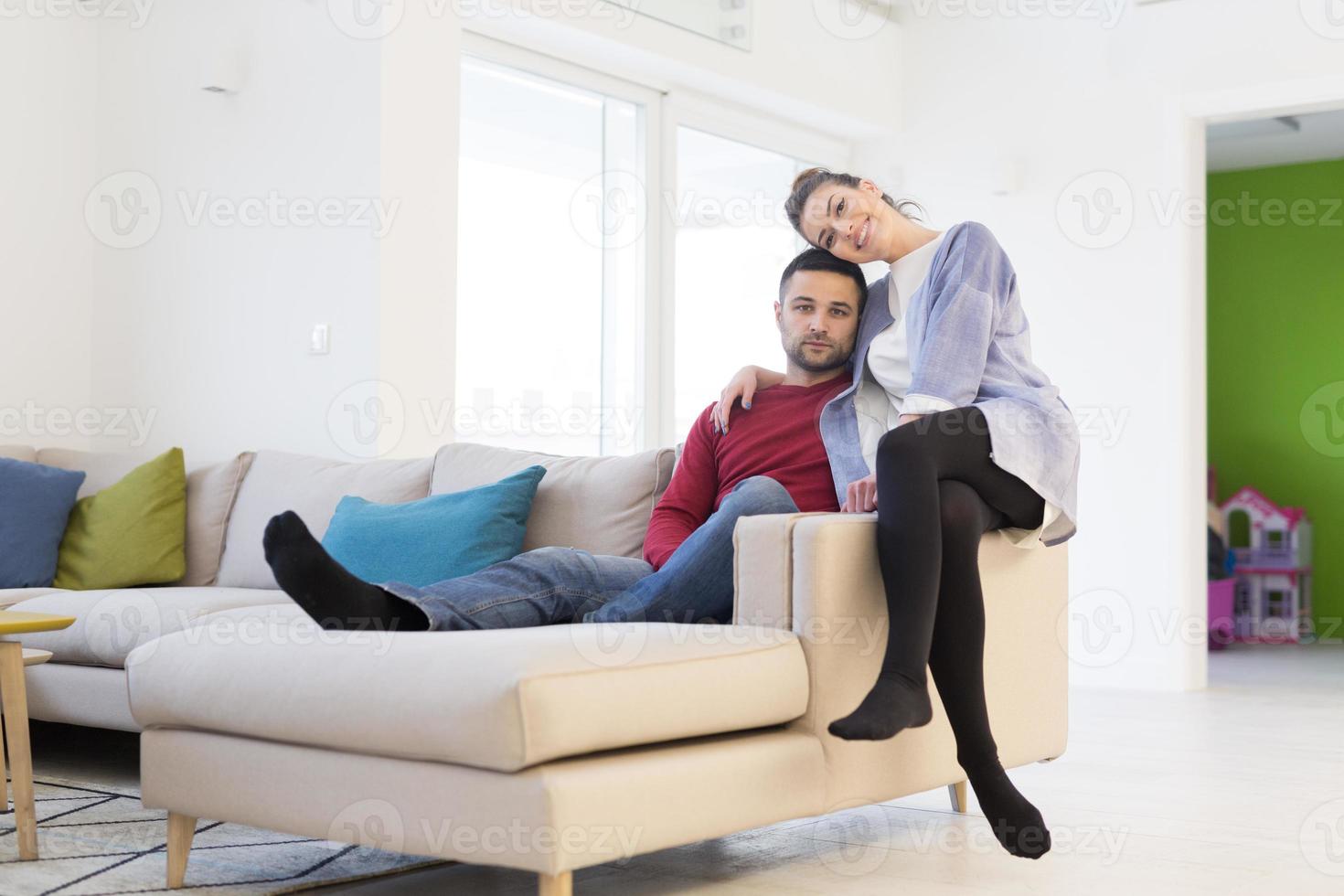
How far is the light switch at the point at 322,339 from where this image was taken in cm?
410

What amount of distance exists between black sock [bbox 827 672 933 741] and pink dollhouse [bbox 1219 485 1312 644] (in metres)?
5.62

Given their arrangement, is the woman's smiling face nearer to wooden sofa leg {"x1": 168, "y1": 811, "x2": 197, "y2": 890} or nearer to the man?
the man

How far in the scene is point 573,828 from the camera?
1729mm

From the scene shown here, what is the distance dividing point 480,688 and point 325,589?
36 centimetres

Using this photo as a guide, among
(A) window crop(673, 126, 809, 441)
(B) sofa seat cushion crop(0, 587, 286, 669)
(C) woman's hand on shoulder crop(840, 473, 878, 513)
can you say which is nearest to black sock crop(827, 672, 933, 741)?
(C) woman's hand on shoulder crop(840, 473, 878, 513)

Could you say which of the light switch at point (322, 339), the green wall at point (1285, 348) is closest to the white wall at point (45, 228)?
the light switch at point (322, 339)

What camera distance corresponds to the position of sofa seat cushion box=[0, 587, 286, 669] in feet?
9.70

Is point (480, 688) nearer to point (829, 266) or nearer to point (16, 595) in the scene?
point (829, 266)

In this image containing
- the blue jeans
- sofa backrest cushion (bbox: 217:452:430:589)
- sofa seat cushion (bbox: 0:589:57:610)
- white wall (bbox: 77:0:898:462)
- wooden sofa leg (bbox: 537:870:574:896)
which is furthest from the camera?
white wall (bbox: 77:0:898:462)

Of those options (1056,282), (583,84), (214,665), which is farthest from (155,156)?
(1056,282)

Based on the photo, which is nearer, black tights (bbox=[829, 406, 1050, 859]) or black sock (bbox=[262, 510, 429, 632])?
black sock (bbox=[262, 510, 429, 632])

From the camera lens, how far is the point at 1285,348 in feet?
24.6

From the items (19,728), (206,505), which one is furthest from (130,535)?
(19,728)

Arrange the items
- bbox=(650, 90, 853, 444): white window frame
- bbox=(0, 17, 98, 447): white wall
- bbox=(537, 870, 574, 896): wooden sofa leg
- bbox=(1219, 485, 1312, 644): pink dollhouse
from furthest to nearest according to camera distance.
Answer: bbox=(1219, 485, 1312, 644): pink dollhouse
bbox=(650, 90, 853, 444): white window frame
bbox=(0, 17, 98, 447): white wall
bbox=(537, 870, 574, 896): wooden sofa leg
